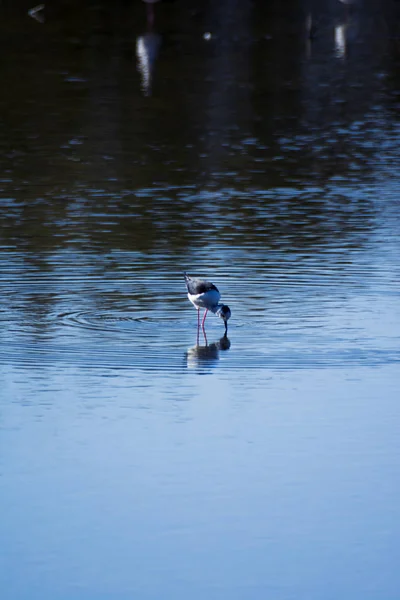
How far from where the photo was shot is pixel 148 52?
43.2 meters

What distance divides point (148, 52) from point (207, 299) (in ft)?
101

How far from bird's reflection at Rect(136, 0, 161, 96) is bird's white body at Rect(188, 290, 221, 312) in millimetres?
20542

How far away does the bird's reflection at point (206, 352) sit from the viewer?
40.4 feet

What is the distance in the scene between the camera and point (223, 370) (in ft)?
39.6

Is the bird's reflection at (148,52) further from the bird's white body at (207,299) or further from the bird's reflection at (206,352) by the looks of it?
the bird's reflection at (206,352)

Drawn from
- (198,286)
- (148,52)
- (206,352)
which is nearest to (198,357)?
(206,352)

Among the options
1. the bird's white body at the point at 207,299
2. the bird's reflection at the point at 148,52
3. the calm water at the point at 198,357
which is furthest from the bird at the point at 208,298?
the bird's reflection at the point at 148,52

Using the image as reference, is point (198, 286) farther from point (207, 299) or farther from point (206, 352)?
point (206, 352)

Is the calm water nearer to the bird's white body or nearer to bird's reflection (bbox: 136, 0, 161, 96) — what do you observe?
the bird's white body

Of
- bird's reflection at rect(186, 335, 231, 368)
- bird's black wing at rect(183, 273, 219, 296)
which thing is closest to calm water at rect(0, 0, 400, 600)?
bird's reflection at rect(186, 335, 231, 368)

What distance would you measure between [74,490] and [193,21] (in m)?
49.2

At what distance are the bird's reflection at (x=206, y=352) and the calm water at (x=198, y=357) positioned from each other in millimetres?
37

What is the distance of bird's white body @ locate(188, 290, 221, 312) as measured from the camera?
13.3m

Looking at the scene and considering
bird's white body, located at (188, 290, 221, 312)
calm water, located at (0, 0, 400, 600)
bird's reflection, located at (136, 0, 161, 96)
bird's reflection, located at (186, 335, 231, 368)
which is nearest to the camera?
calm water, located at (0, 0, 400, 600)
